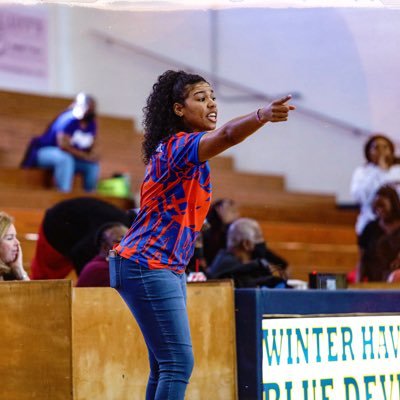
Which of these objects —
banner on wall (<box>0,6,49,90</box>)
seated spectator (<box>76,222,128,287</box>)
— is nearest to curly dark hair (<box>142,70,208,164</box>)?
seated spectator (<box>76,222,128,287</box>)

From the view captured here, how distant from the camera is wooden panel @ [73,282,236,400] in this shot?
13.7 feet

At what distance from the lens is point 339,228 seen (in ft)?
34.4

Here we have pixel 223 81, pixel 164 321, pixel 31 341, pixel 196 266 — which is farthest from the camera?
pixel 223 81

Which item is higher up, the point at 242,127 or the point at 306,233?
the point at 306,233

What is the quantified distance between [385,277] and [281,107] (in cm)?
410

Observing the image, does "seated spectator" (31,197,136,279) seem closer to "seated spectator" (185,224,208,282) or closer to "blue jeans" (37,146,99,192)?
"seated spectator" (185,224,208,282)

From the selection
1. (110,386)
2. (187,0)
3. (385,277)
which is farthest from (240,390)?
(187,0)

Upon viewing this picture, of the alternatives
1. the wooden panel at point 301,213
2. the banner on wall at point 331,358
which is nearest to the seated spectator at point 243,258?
the banner on wall at point 331,358

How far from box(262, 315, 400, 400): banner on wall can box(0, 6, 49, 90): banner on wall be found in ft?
24.9

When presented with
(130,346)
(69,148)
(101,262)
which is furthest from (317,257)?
(130,346)

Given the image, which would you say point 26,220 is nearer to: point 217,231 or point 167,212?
point 217,231

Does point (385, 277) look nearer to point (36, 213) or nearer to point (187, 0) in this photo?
point (187, 0)

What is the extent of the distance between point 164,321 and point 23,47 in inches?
352

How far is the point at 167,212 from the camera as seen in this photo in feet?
11.3
